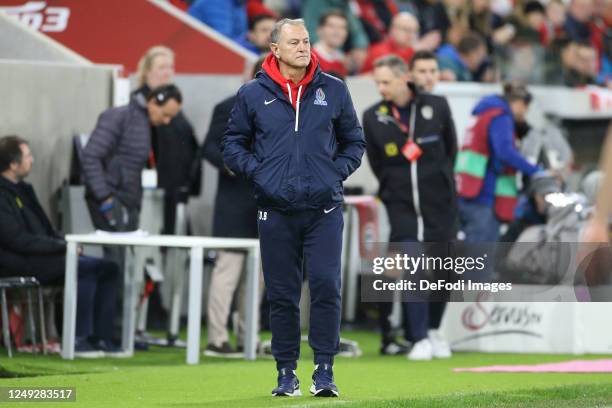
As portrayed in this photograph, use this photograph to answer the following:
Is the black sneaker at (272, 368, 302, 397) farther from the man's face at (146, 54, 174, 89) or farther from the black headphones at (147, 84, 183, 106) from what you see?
the man's face at (146, 54, 174, 89)

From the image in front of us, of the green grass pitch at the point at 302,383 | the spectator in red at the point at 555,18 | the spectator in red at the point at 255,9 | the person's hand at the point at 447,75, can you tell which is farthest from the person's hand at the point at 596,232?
the spectator in red at the point at 555,18

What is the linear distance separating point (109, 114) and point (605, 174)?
761 cm

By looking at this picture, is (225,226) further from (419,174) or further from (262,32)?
(262,32)

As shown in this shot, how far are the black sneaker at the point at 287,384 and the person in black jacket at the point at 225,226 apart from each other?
3.41 metres

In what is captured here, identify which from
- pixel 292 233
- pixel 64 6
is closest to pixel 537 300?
pixel 292 233

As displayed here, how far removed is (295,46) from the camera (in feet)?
25.9

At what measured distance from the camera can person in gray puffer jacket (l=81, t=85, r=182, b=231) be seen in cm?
1130

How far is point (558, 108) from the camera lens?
56.9 feet

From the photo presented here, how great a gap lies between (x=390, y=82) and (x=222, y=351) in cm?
244

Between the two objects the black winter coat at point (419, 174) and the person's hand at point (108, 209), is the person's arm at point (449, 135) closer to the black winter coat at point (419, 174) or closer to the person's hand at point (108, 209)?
the black winter coat at point (419, 174)

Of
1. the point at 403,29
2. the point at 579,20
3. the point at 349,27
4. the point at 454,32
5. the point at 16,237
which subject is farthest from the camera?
the point at 579,20

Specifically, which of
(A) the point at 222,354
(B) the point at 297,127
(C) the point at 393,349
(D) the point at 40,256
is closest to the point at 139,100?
(D) the point at 40,256

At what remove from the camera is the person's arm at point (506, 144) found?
13.2 meters

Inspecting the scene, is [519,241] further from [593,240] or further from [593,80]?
[593,240]
